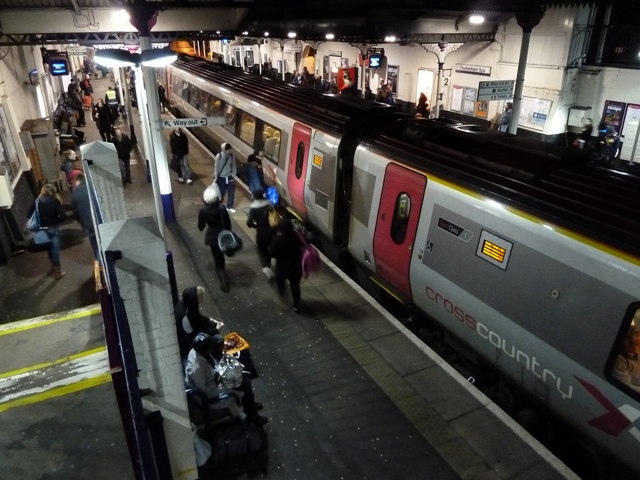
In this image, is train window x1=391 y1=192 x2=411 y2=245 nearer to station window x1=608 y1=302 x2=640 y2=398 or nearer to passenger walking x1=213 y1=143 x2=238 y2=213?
station window x1=608 y1=302 x2=640 y2=398

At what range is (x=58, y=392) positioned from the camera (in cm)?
489

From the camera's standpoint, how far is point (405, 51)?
72.4 feet

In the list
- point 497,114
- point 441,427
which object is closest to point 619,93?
point 497,114

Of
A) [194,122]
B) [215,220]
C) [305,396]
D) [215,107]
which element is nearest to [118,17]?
[215,107]

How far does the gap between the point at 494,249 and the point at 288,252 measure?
2652mm

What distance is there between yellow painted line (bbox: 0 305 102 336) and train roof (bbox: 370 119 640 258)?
439 centimetres

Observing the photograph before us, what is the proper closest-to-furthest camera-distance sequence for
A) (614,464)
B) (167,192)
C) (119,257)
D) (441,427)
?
(119,257) < (614,464) < (441,427) < (167,192)

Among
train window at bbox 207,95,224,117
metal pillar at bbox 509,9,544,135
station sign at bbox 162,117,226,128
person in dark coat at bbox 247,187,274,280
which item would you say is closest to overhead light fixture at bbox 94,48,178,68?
station sign at bbox 162,117,226,128

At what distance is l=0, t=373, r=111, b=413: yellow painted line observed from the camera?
186 inches

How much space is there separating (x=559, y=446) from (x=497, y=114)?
14.2 meters

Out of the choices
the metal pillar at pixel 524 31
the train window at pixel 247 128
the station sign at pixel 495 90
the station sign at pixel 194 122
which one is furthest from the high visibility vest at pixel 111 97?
the metal pillar at pixel 524 31

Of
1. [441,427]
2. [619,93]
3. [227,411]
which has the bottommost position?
[441,427]

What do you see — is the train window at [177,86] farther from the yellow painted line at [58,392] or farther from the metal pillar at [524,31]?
the yellow painted line at [58,392]

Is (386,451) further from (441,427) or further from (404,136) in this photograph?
(404,136)
